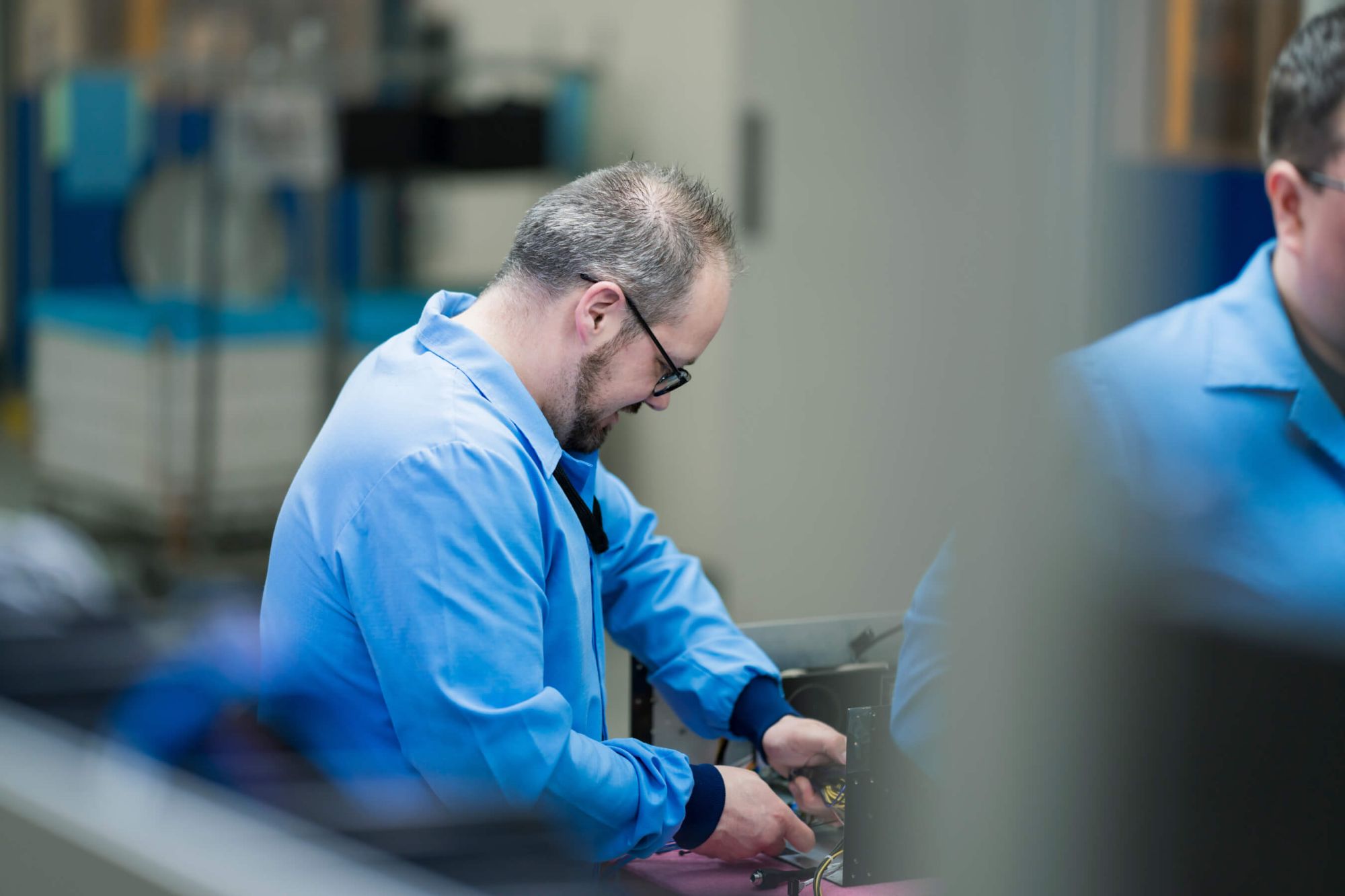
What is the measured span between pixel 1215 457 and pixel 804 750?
58 centimetres

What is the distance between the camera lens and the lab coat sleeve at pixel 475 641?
126cm

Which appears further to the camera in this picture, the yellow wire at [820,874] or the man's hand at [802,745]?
the man's hand at [802,745]

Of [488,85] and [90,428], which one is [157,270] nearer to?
[90,428]

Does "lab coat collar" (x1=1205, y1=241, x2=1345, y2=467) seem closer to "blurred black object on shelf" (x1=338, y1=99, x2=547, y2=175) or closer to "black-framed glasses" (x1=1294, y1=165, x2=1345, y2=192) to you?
"black-framed glasses" (x1=1294, y1=165, x2=1345, y2=192)

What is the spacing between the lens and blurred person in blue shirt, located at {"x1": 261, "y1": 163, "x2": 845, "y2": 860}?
1268mm

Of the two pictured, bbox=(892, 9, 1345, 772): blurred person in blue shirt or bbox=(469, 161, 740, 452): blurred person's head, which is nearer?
bbox=(892, 9, 1345, 772): blurred person in blue shirt

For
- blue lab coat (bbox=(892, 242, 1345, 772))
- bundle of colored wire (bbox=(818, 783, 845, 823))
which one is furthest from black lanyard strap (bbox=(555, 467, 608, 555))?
blue lab coat (bbox=(892, 242, 1345, 772))

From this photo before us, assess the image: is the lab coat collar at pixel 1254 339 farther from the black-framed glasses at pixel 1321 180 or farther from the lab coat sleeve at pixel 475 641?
the lab coat sleeve at pixel 475 641

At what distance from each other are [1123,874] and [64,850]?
0.55 meters

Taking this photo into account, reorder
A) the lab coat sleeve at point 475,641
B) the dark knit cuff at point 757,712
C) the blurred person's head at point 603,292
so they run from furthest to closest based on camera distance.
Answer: the dark knit cuff at point 757,712
the blurred person's head at point 603,292
the lab coat sleeve at point 475,641

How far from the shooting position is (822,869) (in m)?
1.45

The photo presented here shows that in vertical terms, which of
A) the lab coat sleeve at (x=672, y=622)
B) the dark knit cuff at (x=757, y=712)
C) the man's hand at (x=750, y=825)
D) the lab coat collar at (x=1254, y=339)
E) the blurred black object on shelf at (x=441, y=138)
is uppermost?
the blurred black object on shelf at (x=441, y=138)

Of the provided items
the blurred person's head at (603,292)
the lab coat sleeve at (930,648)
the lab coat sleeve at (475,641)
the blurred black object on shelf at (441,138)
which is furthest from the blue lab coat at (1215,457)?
the blurred black object on shelf at (441,138)

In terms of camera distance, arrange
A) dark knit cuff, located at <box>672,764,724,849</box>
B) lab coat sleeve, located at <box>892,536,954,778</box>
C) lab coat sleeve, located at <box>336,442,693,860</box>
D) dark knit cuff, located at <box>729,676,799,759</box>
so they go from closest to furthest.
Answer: lab coat sleeve, located at <box>892,536,954,778</box> → lab coat sleeve, located at <box>336,442,693,860</box> → dark knit cuff, located at <box>672,764,724,849</box> → dark knit cuff, located at <box>729,676,799,759</box>
